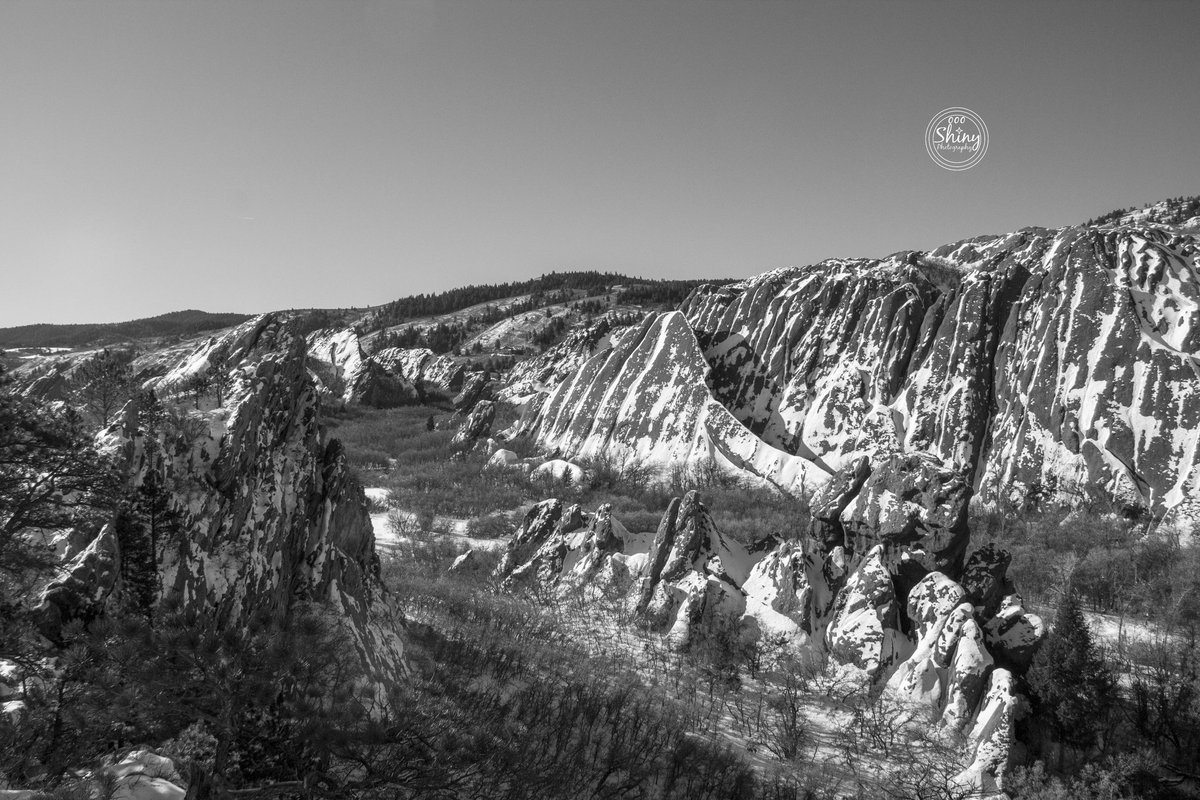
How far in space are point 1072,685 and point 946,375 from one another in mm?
34536

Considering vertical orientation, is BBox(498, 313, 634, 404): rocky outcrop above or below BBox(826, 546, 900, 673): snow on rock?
above

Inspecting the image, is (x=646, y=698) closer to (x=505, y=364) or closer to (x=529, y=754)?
(x=529, y=754)

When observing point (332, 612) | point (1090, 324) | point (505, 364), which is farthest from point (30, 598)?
point (505, 364)

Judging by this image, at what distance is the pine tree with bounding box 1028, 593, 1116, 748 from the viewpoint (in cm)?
1611

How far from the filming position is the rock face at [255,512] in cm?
920

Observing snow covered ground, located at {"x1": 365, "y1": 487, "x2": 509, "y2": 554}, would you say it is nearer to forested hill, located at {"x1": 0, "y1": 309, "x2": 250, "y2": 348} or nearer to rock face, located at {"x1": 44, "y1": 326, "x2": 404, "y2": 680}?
rock face, located at {"x1": 44, "y1": 326, "x2": 404, "y2": 680}

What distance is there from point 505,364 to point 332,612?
346 feet

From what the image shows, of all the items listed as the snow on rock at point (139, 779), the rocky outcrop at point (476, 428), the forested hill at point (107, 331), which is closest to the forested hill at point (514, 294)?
the forested hill at point (107, 331)

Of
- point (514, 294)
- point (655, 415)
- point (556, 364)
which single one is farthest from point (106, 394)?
point (514, 294)

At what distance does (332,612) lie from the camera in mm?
12359

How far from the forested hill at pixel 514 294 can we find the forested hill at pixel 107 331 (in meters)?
47.7

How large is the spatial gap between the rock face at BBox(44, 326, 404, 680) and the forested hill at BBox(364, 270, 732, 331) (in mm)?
140574

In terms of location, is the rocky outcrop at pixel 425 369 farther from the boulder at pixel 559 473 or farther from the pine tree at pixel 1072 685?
the pine tree at pixel 1072 685

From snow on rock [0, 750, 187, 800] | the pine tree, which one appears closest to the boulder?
the pine tree
